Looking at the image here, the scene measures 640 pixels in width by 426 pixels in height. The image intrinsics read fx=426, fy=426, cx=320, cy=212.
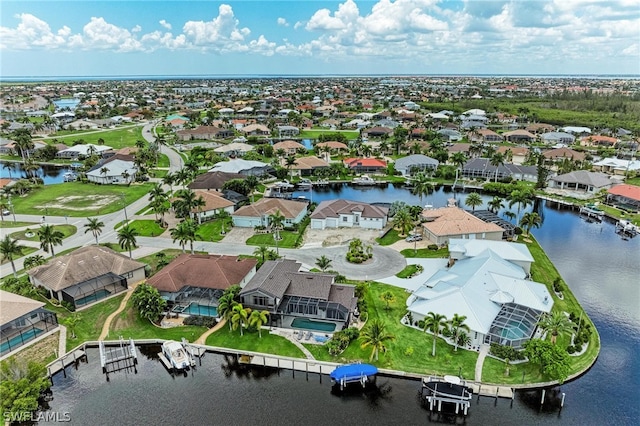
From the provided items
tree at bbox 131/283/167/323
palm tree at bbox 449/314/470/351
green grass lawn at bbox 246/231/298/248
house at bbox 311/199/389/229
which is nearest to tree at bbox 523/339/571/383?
palm tree at bbox 449/314/470/351

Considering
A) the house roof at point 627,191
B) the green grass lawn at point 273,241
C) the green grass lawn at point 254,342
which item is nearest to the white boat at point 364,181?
the green grass lawn at point 273,241

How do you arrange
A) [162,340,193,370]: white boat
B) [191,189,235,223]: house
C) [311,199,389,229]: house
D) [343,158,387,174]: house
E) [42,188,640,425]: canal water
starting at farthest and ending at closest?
[343,158,387,174]: house < [191,189,235,223]: house < [311,199,389,229]: house < [162,340,193,370]: white boat < [42,188,640,425]: canal water

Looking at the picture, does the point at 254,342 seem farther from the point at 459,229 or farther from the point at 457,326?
the point at 459,229

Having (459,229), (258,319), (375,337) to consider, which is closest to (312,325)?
(258,319)

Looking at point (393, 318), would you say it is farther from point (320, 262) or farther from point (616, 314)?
point (616, 314)

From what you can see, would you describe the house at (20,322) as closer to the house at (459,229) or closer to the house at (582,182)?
the house at (459,229)

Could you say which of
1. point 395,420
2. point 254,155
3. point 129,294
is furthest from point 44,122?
point 395,420

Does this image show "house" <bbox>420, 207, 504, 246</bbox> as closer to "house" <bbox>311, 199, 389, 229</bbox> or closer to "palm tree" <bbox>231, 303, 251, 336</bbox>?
"house" <bbox>311, 199, 389, 229</bbox>

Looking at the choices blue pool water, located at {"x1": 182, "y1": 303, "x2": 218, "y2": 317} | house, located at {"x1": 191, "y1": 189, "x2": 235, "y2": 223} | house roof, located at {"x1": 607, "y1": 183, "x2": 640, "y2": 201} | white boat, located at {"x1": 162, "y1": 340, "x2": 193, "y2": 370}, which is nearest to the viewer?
white boat, located at {"x1": 162, "y1": 340, "x2": 193, "y2": 370}
